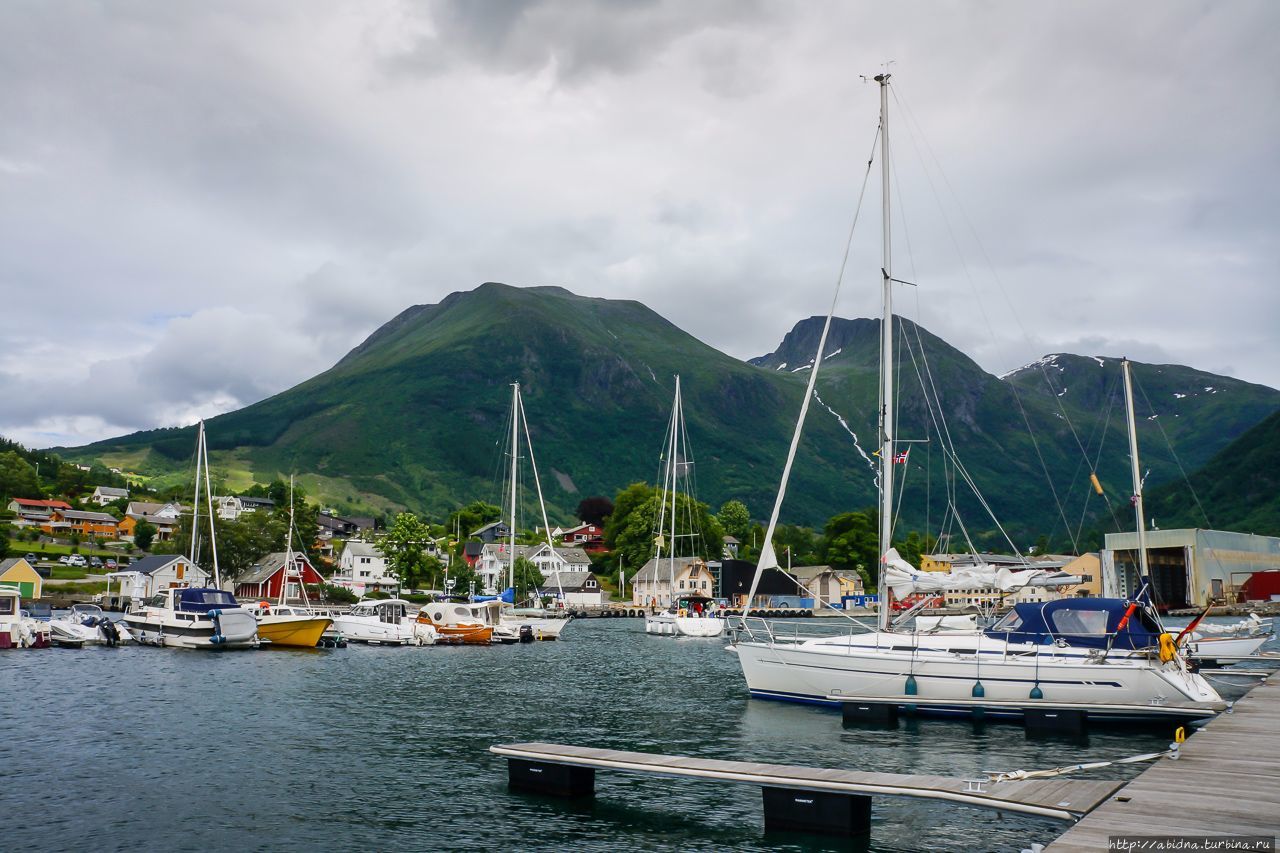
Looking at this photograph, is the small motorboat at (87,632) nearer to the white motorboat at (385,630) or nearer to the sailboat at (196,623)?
the sailboat at (196,623)

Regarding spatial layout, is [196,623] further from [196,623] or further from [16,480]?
[16,480]

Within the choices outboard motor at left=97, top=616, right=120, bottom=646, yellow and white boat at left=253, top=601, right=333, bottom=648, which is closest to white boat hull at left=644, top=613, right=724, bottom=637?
yellow and white boat at left=253, top=601, right=333, bottom=648

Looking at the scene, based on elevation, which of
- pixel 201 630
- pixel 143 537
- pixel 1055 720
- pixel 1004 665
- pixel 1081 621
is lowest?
pixel 201 630

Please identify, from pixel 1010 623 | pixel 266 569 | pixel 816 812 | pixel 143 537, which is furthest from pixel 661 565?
pixel 816 812

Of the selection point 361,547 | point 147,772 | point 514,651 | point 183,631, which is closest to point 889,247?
point 147,772

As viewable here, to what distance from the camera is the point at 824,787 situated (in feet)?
60.8

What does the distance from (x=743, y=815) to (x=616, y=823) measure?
293cm

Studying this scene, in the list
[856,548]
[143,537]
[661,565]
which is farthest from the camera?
[856,548]

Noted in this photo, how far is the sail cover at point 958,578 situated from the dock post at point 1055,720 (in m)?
6.84

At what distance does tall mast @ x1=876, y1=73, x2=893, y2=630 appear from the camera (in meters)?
37.1

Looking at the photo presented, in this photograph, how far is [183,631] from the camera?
221ft

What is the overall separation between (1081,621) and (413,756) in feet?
78.1

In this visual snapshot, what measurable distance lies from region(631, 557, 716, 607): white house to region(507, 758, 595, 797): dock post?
12032 cm

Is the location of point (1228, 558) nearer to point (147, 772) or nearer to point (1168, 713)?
point (1168, 713)
